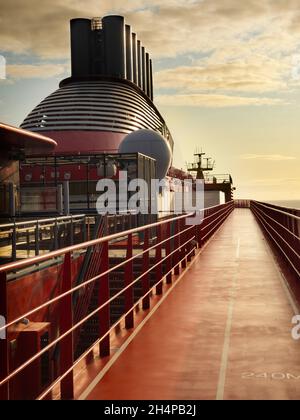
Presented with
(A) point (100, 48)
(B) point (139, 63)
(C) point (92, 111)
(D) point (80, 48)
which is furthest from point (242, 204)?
(B) point (139, 63)

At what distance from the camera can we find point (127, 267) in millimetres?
7266

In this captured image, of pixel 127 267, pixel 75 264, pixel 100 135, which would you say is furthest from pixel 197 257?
pixel 100 135

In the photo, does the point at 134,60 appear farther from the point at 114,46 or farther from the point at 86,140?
the point at 86,140

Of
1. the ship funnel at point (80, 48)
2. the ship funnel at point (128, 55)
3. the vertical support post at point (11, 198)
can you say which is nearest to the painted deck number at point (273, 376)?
the vertical support post at point (11, 198)

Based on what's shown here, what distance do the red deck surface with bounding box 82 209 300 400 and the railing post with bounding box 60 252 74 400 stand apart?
0.23 meters

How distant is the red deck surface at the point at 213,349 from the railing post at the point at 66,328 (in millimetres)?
231

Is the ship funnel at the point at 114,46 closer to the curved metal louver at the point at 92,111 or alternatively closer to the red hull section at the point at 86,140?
the curved metal louver at the point at 92,111

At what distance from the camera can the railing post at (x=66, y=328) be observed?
4.68 meters

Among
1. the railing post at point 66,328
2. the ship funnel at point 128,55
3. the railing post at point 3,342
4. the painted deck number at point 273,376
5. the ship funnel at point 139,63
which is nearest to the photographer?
the railing post at point 3,342

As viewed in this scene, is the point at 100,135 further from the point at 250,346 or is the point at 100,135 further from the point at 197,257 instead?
the point at 250,346

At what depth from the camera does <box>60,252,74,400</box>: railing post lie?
4.68 metres

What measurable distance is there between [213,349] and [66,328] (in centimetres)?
232
